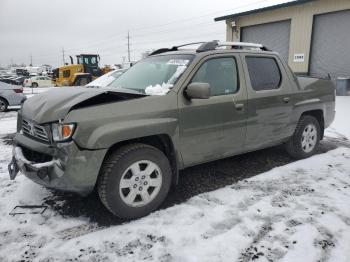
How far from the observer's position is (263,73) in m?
4.52

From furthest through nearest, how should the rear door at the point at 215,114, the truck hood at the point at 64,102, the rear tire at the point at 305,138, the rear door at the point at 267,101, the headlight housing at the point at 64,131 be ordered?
the rear tire at the point at 305,138, the rear door at the point at 267,101, the rear door at the point at 215,114, the truck hood at the point at 64,102, the headlight housing at the point at 64,131

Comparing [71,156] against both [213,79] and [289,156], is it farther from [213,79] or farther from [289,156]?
[289,156]

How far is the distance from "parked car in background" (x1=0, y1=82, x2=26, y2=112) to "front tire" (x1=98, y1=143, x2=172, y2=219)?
10783 millimetres

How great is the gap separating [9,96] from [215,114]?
36.8 feet

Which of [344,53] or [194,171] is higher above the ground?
[344,53]

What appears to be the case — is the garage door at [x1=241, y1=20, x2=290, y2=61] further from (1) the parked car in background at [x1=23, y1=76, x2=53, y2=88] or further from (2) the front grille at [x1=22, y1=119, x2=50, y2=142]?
(1) the parked car in background at [x1=23, y1=76, x2=53, y2=88]

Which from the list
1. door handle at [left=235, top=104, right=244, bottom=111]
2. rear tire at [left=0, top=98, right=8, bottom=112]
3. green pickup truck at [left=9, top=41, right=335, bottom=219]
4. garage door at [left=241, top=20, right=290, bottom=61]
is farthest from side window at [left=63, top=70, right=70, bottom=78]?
door handle at [left=235, top=104, right=244, bottom=111]

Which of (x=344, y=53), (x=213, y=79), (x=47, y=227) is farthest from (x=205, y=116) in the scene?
(x=344, y=53)

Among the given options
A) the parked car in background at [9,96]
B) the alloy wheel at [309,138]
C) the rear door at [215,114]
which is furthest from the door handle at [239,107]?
the parked car in background at [9,96]

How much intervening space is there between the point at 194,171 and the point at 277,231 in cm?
188

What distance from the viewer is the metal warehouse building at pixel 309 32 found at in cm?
1584

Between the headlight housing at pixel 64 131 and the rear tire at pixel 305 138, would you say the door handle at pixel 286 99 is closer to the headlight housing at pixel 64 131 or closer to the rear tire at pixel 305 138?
the rear tire at pixel 305 138

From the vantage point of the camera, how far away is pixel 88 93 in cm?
325

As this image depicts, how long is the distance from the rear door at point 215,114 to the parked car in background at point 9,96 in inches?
421
